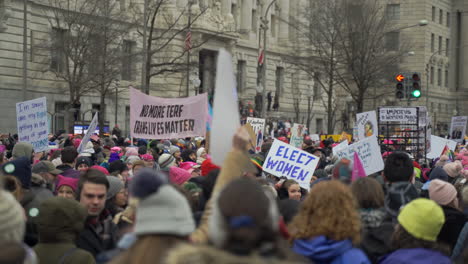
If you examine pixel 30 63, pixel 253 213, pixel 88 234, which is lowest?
pixel 88 234

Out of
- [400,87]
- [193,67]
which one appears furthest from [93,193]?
[193,67]

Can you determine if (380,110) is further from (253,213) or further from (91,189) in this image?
(253,213)

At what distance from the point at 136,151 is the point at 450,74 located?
8342cm

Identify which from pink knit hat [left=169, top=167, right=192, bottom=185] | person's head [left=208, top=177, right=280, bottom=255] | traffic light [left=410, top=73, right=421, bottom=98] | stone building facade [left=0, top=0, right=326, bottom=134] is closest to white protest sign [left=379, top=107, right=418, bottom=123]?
traffic light [left=410, top=73, right=421, bottom=98]

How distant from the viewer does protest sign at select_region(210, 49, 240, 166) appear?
4277mm

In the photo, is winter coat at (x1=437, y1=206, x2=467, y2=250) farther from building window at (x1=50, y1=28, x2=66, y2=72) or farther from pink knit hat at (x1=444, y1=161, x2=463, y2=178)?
building window at (x1=50, y1=28, x2=66, y2=72)

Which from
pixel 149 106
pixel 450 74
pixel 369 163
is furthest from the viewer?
pixel 450 74

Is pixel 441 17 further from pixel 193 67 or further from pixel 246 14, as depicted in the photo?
pixel 193 67

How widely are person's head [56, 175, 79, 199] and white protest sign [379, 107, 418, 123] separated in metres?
11.6

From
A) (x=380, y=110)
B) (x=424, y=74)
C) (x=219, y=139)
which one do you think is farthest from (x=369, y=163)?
(x=424, y=74)

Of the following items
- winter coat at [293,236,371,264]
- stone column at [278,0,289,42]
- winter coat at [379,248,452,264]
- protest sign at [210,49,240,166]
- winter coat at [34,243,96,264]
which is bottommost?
winter coat at [34,243,96,264]

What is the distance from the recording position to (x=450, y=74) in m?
93.4

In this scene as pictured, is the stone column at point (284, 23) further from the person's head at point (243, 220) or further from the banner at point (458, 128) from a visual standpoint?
the person's head at point (243, 220)

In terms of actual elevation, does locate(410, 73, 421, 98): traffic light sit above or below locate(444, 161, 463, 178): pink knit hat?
above
